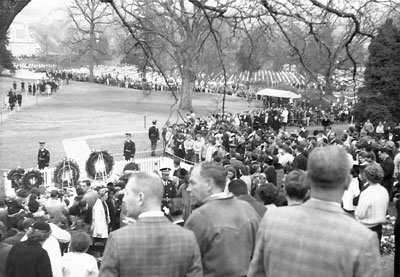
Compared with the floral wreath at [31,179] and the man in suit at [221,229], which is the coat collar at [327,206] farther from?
the floral wreath at [31,179]

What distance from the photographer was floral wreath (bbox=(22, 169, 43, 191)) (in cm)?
1456

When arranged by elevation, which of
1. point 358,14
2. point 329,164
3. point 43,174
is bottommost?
point 43,174

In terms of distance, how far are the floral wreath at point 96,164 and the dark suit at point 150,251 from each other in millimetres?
13485

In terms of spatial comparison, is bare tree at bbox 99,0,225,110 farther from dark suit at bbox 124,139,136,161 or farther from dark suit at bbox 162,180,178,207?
dark suit at bbox 124,139,136,161

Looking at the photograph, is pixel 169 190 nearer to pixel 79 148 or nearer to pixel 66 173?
pixel 66 173

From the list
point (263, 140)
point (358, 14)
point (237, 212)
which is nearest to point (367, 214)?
point (358, 14)

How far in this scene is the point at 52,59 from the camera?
10031 cm

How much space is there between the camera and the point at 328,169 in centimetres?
241

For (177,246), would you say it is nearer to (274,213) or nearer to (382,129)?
(274,213)

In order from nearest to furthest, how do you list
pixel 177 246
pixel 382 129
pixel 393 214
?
pixel 177 246 → pixel 393 214 → pixel 382 129

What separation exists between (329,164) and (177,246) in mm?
1023

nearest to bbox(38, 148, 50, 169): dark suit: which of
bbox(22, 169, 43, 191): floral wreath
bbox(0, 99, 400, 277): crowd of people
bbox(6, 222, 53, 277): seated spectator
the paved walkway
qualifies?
the paved walkway

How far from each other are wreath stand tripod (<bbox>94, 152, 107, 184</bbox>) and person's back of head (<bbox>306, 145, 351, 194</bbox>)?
14.2 metres

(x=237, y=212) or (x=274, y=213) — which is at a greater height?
(x=274, y=213)
